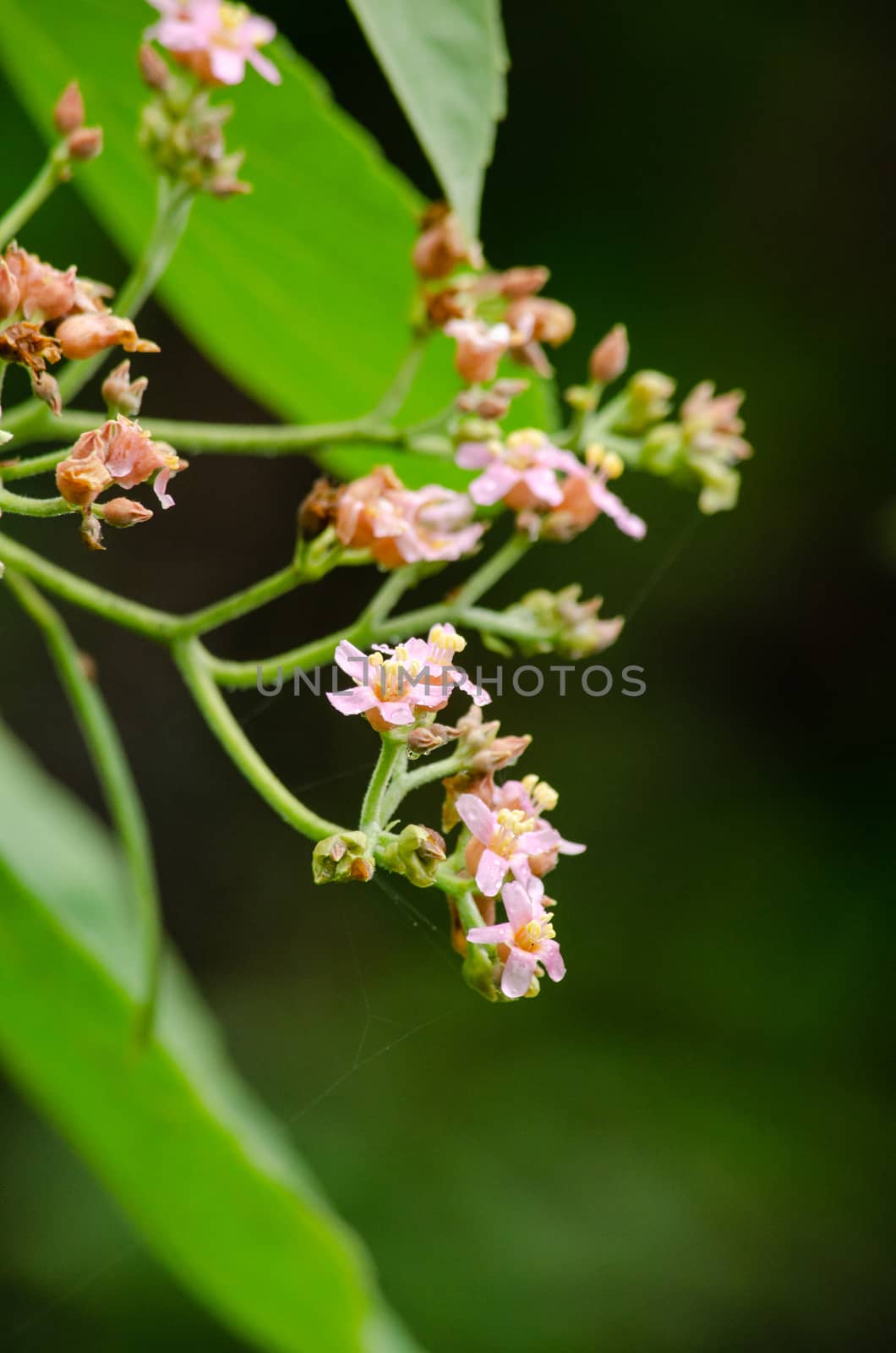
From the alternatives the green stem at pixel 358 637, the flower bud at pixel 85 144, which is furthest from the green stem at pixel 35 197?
the green stem at pixel 358 637

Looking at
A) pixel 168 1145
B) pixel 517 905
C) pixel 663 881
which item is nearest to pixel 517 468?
pixel 517 905

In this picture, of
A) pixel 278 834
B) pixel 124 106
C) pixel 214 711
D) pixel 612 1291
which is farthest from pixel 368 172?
pixel 278 834

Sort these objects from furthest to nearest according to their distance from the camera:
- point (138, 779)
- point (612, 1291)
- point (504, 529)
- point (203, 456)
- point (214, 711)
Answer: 1. point (138, 779)
2. point (203, 456)
3. point (504, 529)
4. point (612, 1291)
5. point (214, 711)

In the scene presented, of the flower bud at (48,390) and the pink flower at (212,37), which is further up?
the pink flower at (212,37)

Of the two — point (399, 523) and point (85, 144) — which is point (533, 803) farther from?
point (85, 144)

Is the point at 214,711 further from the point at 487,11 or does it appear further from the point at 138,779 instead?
the point at 138,779

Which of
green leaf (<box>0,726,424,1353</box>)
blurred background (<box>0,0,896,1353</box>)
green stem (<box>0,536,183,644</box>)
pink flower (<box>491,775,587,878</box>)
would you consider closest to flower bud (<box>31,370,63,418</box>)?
green stem (<box>0,536,183,644</box>)

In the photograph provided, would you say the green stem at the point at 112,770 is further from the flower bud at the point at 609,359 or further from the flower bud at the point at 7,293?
the flower bud at the point at 609,359
